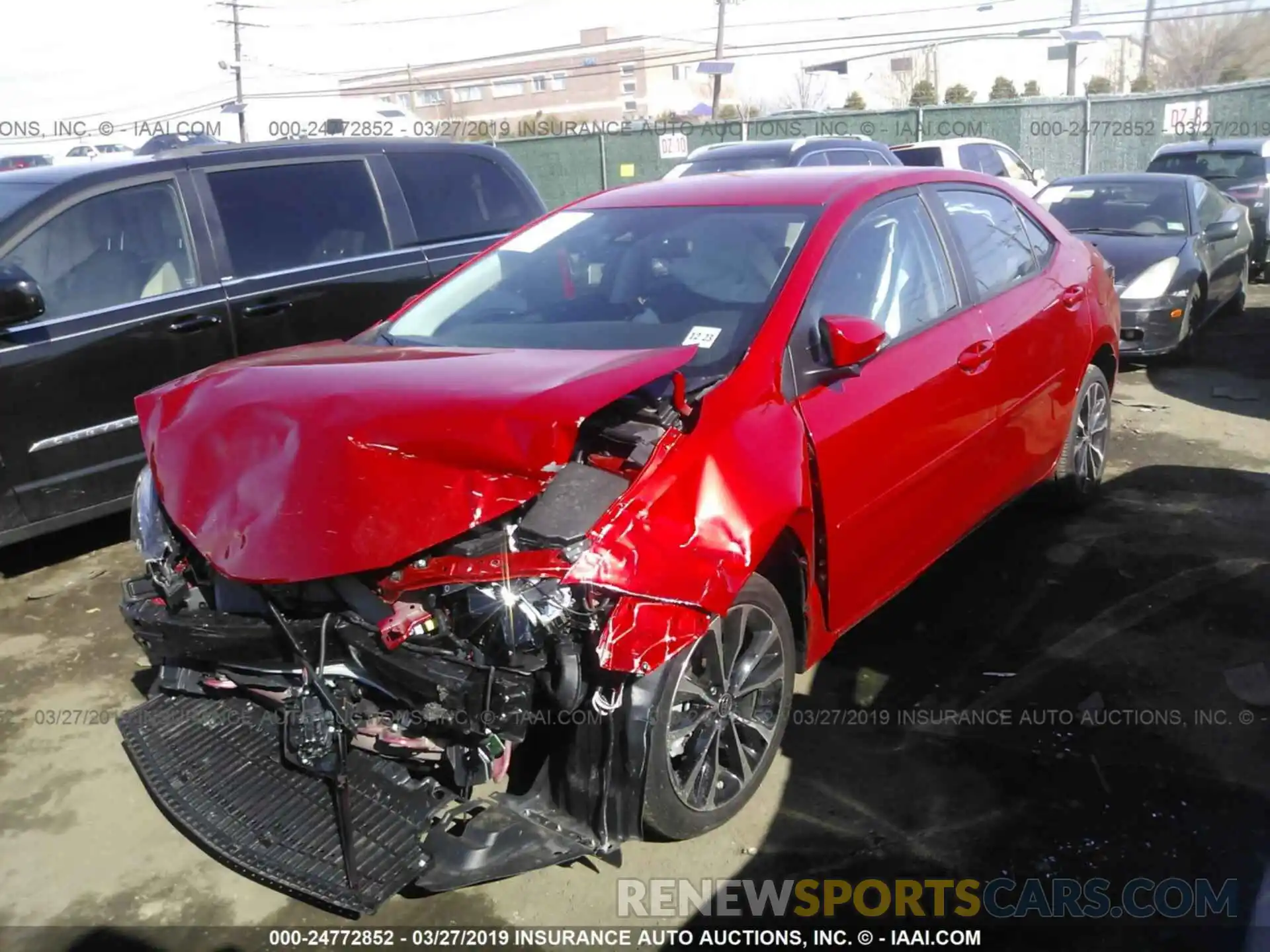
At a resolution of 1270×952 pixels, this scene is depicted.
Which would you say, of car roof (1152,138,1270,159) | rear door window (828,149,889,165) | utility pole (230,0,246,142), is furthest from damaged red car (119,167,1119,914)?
utility pole (230,0,246,142)

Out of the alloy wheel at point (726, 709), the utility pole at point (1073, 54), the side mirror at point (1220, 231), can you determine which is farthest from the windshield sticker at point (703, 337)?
the utility pole at point (1073, 54)

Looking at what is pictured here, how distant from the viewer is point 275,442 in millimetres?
2639

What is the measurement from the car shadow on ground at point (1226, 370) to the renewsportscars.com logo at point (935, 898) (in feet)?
16.8

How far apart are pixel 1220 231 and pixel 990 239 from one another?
5442mm

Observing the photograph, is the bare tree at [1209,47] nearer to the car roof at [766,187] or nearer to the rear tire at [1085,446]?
the rear tire at [1085,446]

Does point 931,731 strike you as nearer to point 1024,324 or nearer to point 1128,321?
point 1024,324

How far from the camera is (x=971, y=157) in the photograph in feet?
45.2

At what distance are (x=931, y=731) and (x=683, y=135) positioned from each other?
20.2 metres

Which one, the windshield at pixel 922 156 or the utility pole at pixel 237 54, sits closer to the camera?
the windshield at pixel 922 156

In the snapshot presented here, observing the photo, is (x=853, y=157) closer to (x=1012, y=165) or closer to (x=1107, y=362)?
(x=1012, y=165)

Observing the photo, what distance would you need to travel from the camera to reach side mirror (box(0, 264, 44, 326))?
4402mm

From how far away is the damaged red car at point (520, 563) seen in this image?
250 cm

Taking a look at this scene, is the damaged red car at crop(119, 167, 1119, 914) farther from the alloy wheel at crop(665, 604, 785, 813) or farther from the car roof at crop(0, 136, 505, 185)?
the car roof at crop(0, 136, 505, 185)

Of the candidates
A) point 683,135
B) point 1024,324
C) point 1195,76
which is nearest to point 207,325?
point 1024,324
